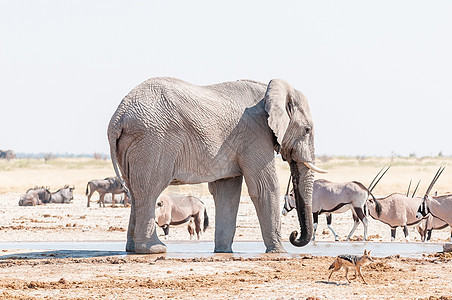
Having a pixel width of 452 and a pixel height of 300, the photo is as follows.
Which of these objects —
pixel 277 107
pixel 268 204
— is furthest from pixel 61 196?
pixel 277 107

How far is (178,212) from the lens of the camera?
680 inches

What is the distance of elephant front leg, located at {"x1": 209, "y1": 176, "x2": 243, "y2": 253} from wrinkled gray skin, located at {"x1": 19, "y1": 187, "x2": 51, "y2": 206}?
634 inches

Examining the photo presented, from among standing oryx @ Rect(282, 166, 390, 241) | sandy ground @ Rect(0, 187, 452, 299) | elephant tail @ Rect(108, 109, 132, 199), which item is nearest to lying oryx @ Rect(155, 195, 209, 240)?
standing oryx @ Rect(282, 166, 390, 241)

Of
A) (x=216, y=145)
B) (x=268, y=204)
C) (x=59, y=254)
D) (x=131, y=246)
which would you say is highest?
(x=216, y=145)

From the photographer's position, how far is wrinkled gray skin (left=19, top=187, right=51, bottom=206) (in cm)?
2691

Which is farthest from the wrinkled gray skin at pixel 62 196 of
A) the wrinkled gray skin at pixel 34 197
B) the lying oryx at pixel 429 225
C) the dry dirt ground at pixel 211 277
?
the dry dirt ground at pixel 211 277

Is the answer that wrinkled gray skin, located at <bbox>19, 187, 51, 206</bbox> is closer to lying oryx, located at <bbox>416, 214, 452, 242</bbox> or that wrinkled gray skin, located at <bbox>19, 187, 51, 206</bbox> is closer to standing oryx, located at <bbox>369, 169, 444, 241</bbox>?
standing oryx, located at <bbox>369, 169, 444, 241</bbox>

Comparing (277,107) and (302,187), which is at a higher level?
(277,107)

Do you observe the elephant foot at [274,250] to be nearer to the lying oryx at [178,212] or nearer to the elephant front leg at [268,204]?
the elephant front leg at [268,204]

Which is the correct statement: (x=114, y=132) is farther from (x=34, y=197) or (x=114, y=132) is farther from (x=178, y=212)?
(x=34, y=197)

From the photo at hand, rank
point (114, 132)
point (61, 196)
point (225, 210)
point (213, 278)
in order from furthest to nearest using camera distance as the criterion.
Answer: point (61, 196) → point (225, 210) → point (114, 132) → point (213, 278)

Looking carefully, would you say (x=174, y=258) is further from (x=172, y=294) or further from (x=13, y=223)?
(x=13, y=223)

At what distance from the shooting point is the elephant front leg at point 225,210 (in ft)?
39.4

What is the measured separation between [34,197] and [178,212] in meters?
11.4
